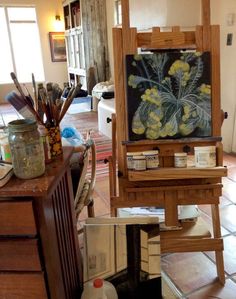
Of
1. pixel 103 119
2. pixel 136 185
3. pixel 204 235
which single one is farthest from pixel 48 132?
pixel 103 119

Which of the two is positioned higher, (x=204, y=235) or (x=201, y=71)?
(x=201, y=71)

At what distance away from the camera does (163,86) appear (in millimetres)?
1299

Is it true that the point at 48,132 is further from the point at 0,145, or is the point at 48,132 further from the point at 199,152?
the point at 199,152

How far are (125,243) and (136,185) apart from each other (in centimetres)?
27

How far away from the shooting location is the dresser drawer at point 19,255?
2.91 ft

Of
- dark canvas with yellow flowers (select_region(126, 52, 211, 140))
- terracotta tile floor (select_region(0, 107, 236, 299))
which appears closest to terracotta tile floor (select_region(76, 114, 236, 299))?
terracotta tile floor (select_region(0, 107, 236, 299))

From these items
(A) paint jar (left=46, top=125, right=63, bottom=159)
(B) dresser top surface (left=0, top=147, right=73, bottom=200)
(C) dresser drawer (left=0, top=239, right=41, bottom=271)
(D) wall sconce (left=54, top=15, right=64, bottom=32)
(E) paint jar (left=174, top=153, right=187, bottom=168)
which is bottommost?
(C) dresser drawer (left=0, top=239, right=41, bottom=271)

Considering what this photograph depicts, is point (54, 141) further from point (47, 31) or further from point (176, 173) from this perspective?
point (47, 31)

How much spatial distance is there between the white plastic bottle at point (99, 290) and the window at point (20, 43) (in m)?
6.94

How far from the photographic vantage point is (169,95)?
1.30 m

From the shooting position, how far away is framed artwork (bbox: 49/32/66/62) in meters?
7.48

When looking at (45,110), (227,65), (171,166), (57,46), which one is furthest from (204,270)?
(57,46)

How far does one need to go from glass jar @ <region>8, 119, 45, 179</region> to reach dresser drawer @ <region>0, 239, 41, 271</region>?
210 millimetres

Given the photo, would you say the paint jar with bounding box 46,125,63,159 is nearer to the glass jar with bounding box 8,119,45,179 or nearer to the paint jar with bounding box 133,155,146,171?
the glass jar with bounding box 8,119,45,179
